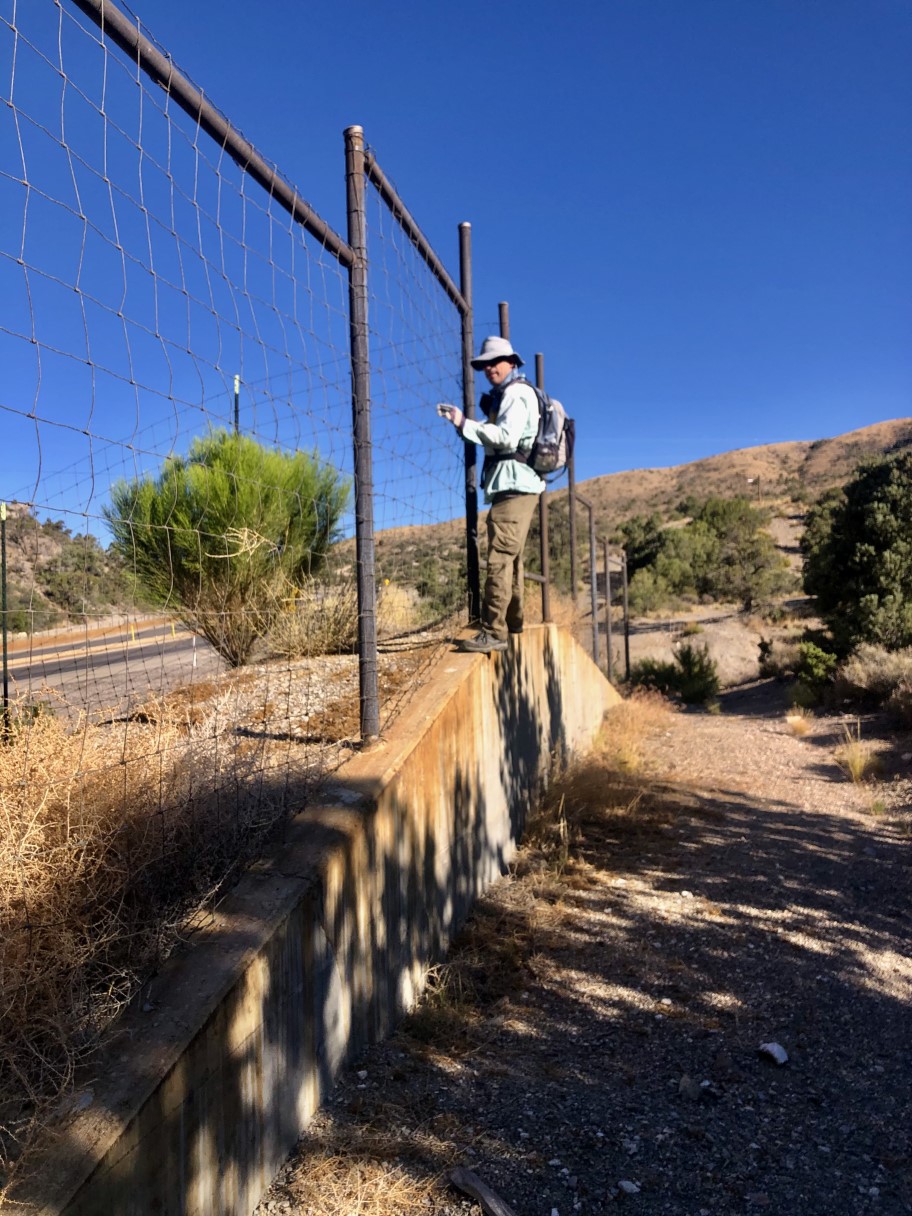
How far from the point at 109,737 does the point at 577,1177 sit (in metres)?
2.17

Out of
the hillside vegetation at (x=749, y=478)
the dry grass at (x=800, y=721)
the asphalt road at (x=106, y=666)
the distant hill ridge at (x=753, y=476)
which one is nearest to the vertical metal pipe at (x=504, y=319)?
the asphalt road at (x=106, y=666)

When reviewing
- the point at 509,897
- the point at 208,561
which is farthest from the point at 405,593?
the point at 509,897

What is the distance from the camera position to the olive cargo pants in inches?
216

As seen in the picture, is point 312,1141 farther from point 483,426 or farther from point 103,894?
point 483,426

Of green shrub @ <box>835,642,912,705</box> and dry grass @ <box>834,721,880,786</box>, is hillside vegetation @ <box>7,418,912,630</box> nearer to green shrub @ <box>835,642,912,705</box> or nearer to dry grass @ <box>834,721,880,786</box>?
dry grass @ <box>834,721,880,786</box>

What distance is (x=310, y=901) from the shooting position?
284 centimetres

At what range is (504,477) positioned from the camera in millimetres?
5430

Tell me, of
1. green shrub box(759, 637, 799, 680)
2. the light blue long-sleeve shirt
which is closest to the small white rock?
the light blue long-sleeve shirt

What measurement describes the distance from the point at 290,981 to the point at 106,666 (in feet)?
14.6

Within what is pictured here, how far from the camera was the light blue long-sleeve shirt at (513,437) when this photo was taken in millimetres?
5291

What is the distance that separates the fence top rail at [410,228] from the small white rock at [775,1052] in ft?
14.1

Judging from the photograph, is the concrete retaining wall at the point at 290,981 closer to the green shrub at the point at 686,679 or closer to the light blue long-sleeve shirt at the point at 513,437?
the light blue long-sleeve shirt at the point at 513,437

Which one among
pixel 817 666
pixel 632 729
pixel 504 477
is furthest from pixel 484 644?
pixel 817 666

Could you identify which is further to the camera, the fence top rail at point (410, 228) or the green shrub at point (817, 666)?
the green shrub at point (817, 666)
